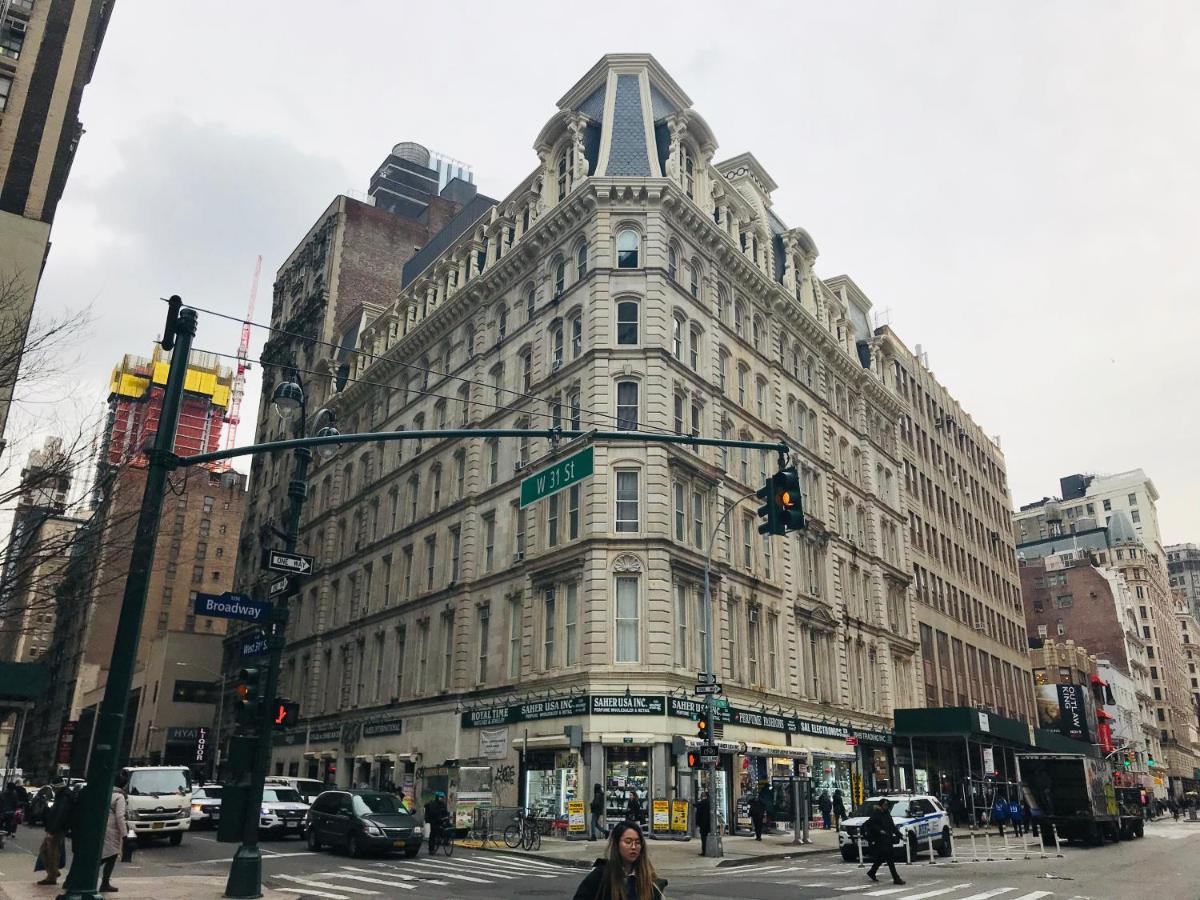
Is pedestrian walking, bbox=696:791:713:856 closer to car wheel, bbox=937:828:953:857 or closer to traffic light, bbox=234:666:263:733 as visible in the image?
car wheel, bbox=937:828:953:857

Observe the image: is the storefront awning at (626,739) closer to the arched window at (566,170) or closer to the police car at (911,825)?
the police car at (911,825)

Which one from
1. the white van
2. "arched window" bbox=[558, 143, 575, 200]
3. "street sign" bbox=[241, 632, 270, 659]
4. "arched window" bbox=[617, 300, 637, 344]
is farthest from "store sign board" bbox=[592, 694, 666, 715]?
"arched window" bbox=[558, 143, 575, 200]

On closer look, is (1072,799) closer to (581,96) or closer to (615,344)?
(615,344)

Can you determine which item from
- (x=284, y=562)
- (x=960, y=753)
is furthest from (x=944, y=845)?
(x=960, y=753)

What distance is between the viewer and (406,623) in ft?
151

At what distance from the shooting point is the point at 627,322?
38125 millimetres

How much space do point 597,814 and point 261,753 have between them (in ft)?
53.9

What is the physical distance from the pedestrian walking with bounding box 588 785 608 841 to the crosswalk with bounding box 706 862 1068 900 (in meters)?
7.01

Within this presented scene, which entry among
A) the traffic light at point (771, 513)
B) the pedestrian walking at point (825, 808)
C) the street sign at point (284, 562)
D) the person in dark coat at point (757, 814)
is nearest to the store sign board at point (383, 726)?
the person in dark coat at point (757, 814)

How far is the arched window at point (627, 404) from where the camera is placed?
1415 inches

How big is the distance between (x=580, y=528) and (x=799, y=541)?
545 inches

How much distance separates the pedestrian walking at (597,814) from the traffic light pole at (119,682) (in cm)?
1983

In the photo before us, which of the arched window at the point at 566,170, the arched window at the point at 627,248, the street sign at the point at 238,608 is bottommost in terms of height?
the street sign at the point at 238,608

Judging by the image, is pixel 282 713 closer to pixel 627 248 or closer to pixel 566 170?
pixel 627 248
